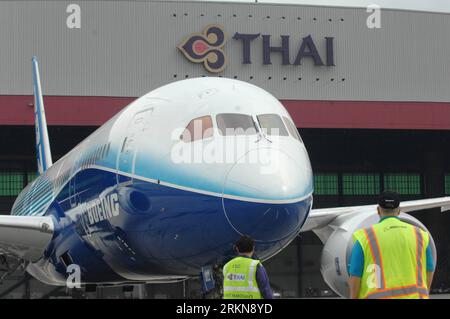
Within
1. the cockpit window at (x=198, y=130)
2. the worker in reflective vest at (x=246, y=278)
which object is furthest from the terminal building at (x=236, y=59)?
the worker in reflective vest at (x=246, y=278)

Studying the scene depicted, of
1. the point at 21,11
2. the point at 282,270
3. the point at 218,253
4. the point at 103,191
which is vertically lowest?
the point at 282,270

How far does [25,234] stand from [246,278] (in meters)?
→ 6.87

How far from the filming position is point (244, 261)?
25.9 feet

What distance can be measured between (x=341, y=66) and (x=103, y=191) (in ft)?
56.3

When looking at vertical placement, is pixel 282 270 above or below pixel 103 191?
below

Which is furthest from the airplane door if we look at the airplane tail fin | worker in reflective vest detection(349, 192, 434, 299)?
the airplane tail fin

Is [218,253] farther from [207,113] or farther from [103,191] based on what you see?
[103,191]

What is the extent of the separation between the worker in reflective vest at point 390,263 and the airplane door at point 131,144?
15.6ft

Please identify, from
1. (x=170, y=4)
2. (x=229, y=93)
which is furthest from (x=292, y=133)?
(x=170, y=4)

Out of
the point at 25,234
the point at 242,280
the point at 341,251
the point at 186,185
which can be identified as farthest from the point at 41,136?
the point at 242,280

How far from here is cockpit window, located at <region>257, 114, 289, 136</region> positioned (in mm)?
9852

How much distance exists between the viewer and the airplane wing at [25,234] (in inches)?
527

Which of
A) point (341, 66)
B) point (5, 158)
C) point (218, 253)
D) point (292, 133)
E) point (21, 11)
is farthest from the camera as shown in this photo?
point (5, 158)

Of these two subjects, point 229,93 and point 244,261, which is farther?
point 229,93
